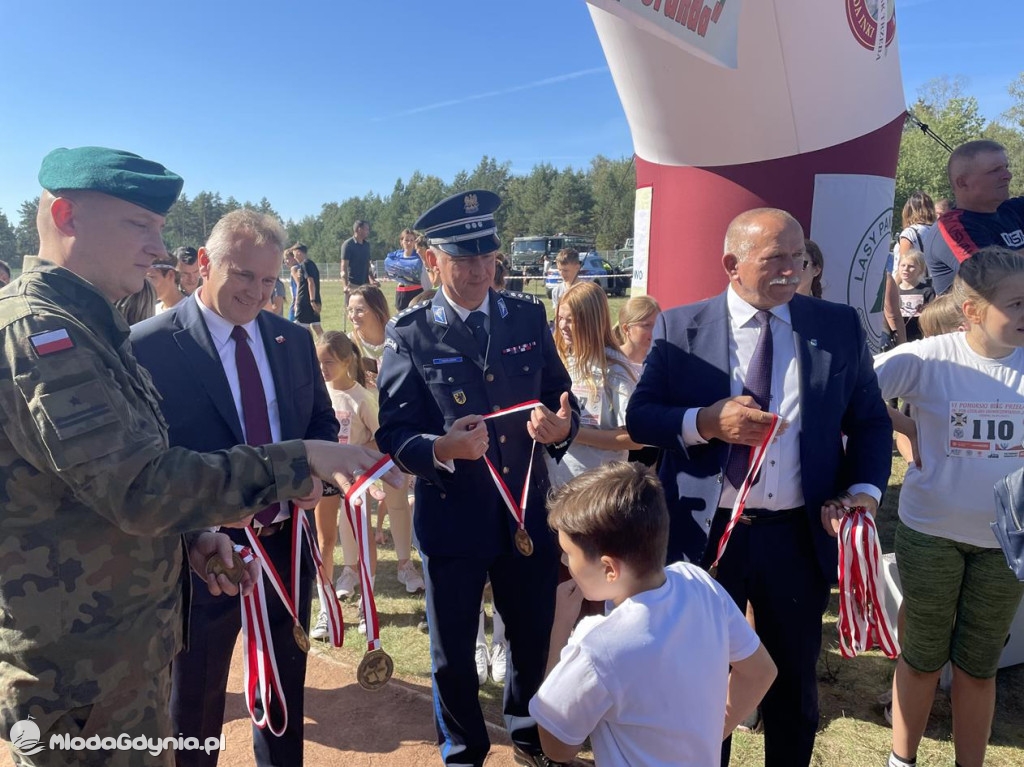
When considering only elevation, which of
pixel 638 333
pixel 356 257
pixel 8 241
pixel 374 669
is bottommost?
pixel 374 669

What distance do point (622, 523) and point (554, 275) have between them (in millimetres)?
23305

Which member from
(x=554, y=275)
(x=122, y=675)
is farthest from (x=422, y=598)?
(x=554, y=275)

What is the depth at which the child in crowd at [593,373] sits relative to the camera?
158 inches

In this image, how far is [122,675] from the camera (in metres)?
1.81

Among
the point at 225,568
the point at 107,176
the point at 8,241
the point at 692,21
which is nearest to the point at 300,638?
the point at 225,568

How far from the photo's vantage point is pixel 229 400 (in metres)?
2.65

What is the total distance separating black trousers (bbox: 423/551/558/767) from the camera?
9.66ft

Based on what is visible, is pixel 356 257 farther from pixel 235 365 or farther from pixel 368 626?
pixel 368 626

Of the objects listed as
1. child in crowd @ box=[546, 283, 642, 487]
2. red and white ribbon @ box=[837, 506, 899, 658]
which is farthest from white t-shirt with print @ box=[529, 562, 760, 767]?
child in crowd @ box=[546, 283, 642, 487]

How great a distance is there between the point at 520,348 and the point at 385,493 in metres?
2.66

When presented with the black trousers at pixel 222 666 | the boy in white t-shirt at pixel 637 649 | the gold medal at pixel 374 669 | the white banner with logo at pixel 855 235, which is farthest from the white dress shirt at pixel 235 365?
the white banner with logo at pixel 855 235

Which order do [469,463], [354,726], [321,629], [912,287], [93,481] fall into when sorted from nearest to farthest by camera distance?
[93,481]
[469,463]
[354,726]
[321,629]
[912,287]

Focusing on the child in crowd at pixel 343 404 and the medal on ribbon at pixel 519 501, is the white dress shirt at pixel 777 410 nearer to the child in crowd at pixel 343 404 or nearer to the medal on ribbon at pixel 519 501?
the medal on ribbon at pixel 519 501

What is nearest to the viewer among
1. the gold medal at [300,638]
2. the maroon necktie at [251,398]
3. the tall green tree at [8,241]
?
the gold medal at [300,638]
